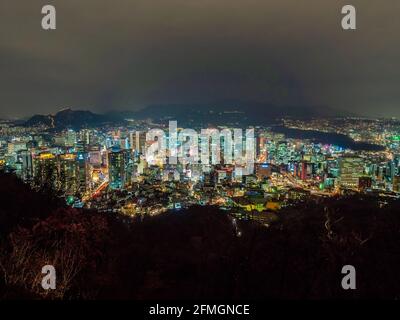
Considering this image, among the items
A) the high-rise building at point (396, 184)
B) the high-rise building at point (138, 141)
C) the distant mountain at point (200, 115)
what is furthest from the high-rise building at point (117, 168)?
the high-rise building at point (396, 184)

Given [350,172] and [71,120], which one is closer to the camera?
[350,172]

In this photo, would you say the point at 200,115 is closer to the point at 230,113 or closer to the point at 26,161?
the point at 230,113

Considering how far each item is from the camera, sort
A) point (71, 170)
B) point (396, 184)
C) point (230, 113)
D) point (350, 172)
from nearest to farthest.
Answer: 1. point (396, 184)
2. point (350, 172)
3. point (71, 170)
4. point (230, 113)

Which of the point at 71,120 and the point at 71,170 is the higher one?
the point at 71,120

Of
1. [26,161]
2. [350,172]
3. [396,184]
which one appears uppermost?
[26,161]

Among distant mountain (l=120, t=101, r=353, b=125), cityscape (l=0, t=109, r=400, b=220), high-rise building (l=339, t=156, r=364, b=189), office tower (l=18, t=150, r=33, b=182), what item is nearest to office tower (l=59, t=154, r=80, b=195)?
cityscape (l=0, t=109, r=400, b=220)

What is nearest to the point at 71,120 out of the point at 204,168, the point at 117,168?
the point at 117,168
